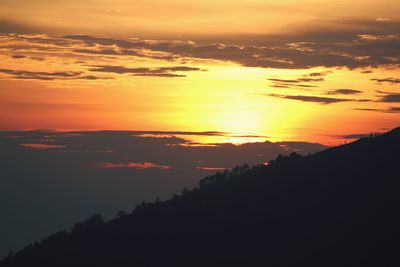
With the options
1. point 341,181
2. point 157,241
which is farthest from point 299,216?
point 157,241

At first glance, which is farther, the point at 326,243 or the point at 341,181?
the point at 341,181

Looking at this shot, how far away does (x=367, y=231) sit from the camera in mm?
115562

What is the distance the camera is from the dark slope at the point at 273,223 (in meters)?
116

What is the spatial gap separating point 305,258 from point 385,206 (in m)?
15.4

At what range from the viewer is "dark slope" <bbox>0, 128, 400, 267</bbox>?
116000 millimetres

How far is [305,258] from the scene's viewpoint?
372ft

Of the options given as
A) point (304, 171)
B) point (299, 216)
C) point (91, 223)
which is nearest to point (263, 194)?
point (304, 171)

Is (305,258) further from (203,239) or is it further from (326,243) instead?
(203,239)

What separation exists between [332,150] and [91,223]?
43.6 meters

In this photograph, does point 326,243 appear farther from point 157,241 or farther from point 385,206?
point 157,241

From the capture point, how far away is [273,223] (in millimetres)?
132000

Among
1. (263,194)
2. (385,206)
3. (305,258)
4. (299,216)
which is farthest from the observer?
(263,194)

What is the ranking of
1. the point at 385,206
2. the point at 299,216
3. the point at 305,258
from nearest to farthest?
the point at 305,258
the point at 385,206
the point at 299,216

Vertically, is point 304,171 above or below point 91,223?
above
